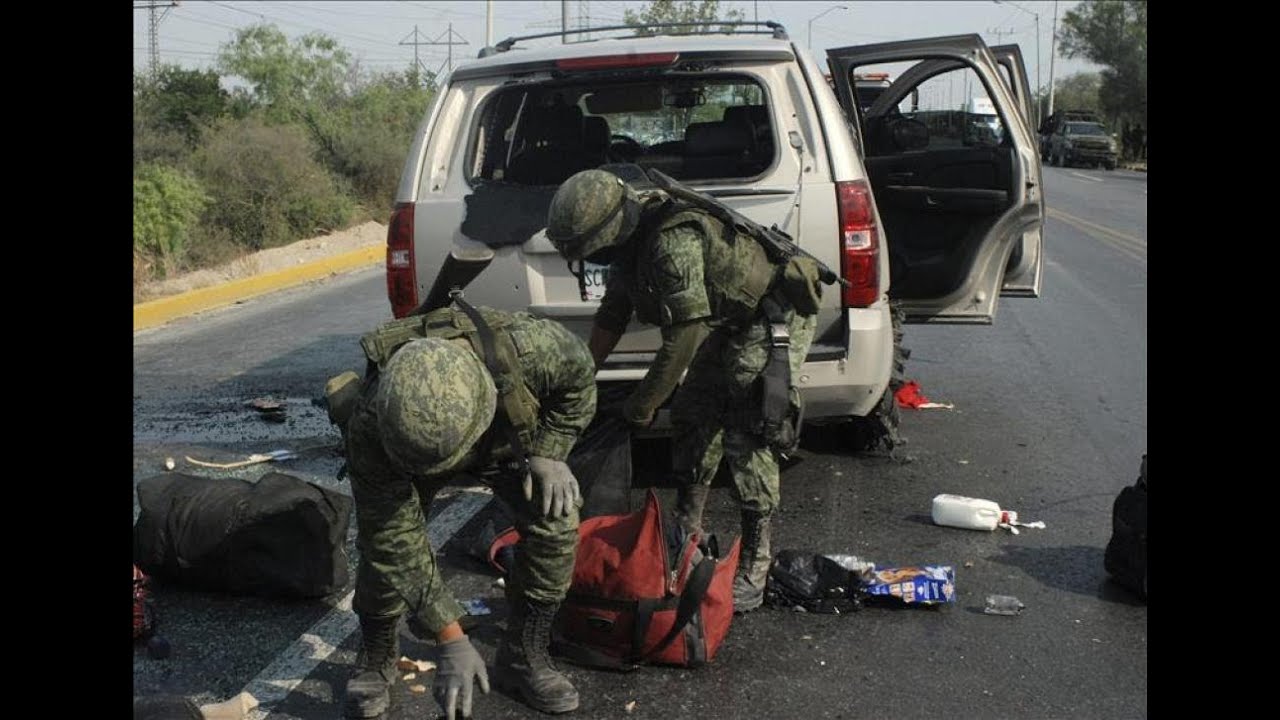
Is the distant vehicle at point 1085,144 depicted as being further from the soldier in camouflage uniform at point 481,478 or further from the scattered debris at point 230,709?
the scattered debris at point 230,709

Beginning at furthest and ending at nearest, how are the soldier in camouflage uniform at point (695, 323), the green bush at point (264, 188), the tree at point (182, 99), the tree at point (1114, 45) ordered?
the tree at point (1114, 45) → the tree at point (182, 99) → the green bush at point (264, 188) → the soldier in camouflage uniform at point (695, 323)

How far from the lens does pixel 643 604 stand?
3.84 metres

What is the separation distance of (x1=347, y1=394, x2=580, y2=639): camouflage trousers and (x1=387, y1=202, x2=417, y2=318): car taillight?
5.60ft

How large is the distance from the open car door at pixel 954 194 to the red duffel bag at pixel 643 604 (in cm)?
313

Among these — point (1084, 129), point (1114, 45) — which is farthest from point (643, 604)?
point (1114, 45)

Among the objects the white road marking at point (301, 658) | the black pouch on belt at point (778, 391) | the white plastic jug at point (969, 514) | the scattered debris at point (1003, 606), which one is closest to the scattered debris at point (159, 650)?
the white road marking at point (301, 658)

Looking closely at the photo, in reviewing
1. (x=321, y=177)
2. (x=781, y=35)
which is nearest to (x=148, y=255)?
(x=321, y=177)

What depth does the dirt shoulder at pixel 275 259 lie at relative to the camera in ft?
43.3

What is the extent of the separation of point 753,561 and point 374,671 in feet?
4.57

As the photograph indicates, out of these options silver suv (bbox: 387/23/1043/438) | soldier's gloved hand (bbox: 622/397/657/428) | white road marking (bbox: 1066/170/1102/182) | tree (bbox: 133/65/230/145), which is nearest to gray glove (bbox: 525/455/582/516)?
soldier's gloved hand (bbox: 622/397/657/428)

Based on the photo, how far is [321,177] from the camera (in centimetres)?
1925

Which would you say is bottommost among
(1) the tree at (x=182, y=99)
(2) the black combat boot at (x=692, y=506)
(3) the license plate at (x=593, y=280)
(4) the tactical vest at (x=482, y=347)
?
(2) the black combat boot at (x=692, y=506)

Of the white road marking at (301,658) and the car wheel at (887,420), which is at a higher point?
the car wheel at (887,420)
